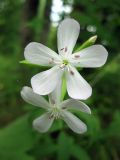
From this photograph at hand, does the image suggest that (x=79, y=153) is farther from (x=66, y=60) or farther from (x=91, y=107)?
(x=66, y=60)

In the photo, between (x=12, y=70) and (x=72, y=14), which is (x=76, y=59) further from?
(x=12, y=70)

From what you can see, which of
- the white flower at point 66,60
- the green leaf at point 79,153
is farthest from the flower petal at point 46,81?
the green leaf at point 79,153

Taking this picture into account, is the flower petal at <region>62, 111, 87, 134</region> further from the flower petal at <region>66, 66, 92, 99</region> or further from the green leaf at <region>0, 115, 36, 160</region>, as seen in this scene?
the green leaf at <region>0, 115, 36, 160</region>

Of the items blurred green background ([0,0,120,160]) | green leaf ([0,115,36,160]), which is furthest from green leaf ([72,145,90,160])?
green leaf ([0,115,36,160])

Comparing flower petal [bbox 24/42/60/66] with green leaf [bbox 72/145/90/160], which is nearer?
flower petal [bbox 24/42/60/66]

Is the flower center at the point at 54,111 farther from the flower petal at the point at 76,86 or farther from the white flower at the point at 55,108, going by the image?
the flower petal at the point at 76,86

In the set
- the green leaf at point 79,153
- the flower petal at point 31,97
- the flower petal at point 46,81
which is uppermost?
the flower petal at point 46,81

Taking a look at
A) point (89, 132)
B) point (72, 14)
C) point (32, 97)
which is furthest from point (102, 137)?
point (32, 97)

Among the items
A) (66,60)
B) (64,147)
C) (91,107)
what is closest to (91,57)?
(66,60)
